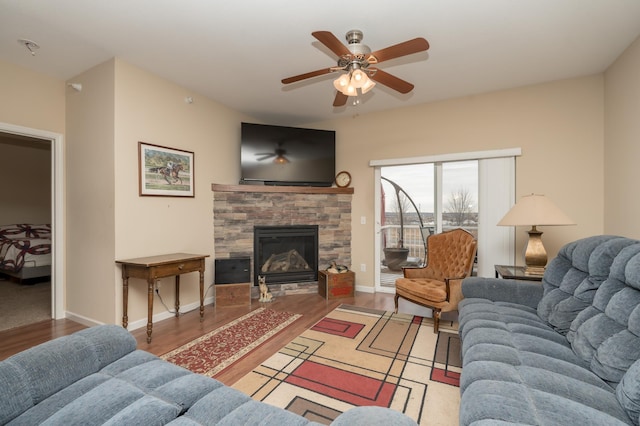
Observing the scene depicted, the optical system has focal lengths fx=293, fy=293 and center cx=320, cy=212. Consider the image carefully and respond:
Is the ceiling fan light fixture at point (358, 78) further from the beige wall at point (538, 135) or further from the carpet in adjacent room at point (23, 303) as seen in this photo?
the carpet in adjacent room at point (23, 303)

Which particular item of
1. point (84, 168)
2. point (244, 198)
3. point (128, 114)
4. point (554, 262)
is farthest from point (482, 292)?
point (84, 168)

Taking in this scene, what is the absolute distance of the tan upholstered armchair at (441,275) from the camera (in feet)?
9.15

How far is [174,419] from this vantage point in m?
0.98

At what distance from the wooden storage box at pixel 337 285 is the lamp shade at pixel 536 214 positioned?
2028 millimetres

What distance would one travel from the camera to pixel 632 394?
1017mm

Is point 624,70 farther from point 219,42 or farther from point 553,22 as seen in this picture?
point 219,42

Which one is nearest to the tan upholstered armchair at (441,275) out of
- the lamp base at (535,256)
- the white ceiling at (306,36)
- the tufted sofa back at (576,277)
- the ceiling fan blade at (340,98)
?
the lamp base at (535,256)

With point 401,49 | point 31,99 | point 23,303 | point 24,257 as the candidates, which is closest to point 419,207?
point 401,49

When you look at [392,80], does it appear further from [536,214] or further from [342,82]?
[536,214]

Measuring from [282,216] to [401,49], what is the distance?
276 centimetres

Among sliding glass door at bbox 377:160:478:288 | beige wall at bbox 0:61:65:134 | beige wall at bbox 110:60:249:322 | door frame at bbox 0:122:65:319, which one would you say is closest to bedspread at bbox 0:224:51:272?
door frame at bbox 0:122:65:319

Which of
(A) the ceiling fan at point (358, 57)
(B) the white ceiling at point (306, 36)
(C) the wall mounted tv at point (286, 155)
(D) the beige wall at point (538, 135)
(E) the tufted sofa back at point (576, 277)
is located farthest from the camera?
(C) the wall mounted tv at point (286, 155)

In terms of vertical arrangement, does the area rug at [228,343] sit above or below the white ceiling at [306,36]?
below

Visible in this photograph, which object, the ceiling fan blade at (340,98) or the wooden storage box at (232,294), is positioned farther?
the wooden storage box at (232,294)
